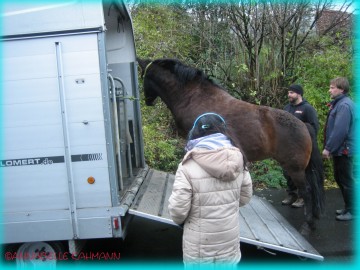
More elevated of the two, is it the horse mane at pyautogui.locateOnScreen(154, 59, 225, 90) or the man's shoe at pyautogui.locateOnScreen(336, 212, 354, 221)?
the horse mane at pyautogui.locateOnScreen(154, 59, 225, 90)

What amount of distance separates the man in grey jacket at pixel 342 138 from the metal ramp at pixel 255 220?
3.90 ft

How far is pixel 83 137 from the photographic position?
316cm

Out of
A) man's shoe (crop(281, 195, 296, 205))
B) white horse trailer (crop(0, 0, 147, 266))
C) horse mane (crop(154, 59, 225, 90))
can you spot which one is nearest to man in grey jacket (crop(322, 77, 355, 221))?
man's shoe (crop(281, 195, 296, 205))

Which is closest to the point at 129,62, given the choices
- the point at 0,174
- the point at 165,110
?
the point at 0,174

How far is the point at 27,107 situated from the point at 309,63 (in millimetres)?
7062

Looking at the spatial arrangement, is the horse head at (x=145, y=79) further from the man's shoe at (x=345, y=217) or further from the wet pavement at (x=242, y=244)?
the man's shoe at (x=345, y=217)

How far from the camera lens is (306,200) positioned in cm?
455

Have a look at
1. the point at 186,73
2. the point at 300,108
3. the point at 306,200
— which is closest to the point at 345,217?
the point at 306,200

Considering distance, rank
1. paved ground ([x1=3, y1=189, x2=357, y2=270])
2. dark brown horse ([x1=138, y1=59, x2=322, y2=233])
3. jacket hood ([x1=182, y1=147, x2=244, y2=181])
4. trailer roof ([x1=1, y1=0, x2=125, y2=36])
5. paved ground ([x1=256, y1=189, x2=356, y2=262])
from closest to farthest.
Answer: jacket hood ([x1=182, y1=147, x2=244, y2=181])
trailer roof ([x1=1, y1=0, x2=125, y2=36])
paved ground ([x1=3, y1=189, x2=357, y2=270])
paved ground ([x1=256, y1=189, x2=356, y2=262])
dark brown horse ([x1=138, y1=59, x2=322, y2=233])

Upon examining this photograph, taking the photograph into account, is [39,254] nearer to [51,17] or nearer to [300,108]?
[51,17]

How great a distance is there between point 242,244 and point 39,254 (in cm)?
230

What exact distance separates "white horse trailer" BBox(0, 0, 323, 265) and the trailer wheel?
0.53 feet

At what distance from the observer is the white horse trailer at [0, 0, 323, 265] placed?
123 inches

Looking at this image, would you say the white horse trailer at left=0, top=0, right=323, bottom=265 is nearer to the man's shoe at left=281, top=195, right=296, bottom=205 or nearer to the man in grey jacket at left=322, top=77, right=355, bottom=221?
the man in grey jacket at left=322, top=77, right=355, bottom=221
